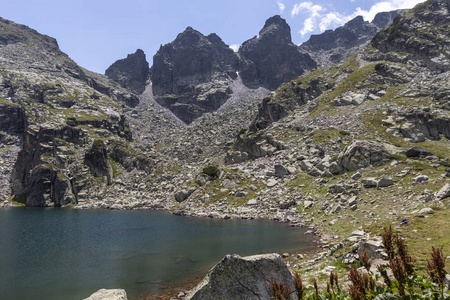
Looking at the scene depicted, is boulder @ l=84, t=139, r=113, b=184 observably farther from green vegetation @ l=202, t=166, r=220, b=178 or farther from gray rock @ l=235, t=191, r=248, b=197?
gray rock @ l=235, t=191, r=248, b=197

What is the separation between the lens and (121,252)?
126 ft

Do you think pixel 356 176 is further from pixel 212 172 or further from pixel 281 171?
pixel 212 172

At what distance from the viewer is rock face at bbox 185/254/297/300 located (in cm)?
1217

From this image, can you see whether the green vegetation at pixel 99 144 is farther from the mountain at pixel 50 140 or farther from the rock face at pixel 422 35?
the rock face at pixel 422 35

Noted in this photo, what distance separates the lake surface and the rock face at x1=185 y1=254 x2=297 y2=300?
15.0 m

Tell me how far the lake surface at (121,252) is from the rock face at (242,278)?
49.4ft

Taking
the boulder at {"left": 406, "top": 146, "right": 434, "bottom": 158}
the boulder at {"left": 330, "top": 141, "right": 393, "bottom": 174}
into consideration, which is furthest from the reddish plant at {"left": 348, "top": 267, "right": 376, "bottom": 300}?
the boulder at {"left": 406, "top": 146, "right": 434, "bottom": 158}

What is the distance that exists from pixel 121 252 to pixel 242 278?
3190cm

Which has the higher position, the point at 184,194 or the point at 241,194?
the point at 241,194

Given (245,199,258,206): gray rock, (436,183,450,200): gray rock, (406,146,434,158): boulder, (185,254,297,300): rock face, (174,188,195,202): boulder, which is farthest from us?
(174,188,195,202): boulder

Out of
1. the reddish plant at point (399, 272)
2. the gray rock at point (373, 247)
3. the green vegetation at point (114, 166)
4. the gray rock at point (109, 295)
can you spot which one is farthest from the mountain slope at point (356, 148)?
the green vegetation at point (114, 166)

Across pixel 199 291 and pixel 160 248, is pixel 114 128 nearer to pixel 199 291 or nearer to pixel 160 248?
pixel 160 248

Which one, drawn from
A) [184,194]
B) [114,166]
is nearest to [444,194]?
[184,194]

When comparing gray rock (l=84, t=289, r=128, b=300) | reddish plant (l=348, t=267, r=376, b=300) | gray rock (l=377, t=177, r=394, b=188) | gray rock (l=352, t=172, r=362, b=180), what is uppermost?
gray rock (l=352, t=172, r=362, b=180)
